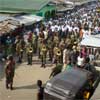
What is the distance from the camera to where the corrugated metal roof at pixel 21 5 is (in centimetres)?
3841

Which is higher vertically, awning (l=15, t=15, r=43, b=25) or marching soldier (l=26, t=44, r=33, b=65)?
awning (l=15, t=15, r=43, b=25)

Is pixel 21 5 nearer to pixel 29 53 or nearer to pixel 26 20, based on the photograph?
pixel 26 20

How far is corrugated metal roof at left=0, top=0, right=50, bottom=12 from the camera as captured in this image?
1512 inches

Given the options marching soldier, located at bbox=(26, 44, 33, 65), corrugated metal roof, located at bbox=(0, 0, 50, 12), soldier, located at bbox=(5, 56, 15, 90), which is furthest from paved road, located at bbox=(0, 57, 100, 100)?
corrugated metal roof, located at bbox=(0, 0, 50, 12)

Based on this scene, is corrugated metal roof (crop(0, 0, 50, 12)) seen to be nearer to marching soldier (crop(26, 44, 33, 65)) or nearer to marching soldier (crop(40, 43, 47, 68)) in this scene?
Answer: marching soldier (crop(26, 44, 33, 65))

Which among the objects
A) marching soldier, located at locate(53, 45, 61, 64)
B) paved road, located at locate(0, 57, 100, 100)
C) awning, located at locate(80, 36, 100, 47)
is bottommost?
paved road, located at locate(0, 57, 100, 100)

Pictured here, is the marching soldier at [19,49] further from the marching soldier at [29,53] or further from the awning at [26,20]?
the awning at [26,20]

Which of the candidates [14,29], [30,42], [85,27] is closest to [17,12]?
[85,27]

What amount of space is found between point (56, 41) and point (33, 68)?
98.4 inches

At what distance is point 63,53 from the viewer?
2330 cm

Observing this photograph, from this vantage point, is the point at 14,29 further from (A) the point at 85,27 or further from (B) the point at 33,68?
(A) the point at 85,27

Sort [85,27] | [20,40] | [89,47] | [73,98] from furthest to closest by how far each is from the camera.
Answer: [85,27] → [20,40] → [89,47] → [73,98]

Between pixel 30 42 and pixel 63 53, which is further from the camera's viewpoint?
pixel 30 42

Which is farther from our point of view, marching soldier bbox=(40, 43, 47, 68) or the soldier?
marching soldier bbox=(40, 43, 47, 68)
